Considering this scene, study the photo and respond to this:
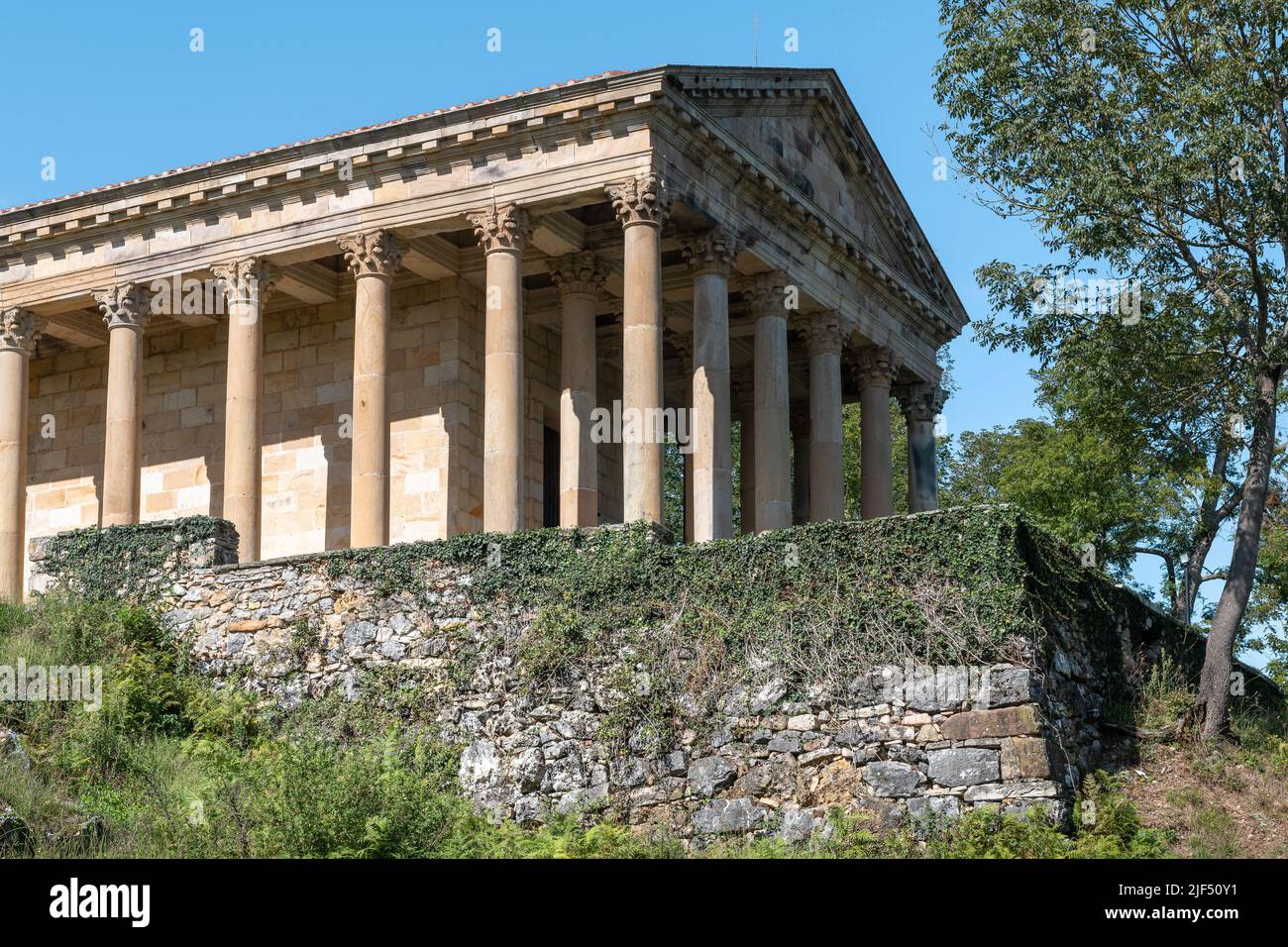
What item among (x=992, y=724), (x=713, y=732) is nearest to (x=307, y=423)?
(x=713, y=732)

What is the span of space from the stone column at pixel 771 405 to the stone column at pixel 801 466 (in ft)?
24.8

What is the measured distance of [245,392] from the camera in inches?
1320

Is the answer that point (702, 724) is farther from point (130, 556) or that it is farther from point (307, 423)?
point (307, 423)

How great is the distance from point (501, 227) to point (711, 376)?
4519 millimetres

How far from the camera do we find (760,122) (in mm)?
34625

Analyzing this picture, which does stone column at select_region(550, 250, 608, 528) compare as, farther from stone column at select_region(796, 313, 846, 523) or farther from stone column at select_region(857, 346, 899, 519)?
stone column at select_region(857, 346, 899, 519)

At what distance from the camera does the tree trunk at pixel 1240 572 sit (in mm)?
25094

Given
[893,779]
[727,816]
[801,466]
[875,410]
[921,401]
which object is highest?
[921,401]

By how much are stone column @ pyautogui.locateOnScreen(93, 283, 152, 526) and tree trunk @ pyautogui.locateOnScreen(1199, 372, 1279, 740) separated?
64.2 ft

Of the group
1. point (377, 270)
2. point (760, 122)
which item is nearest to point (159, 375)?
point (377, 270)

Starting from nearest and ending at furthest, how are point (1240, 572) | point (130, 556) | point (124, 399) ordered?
point (1240, 572)
point (130, 556)
point (124, 399)

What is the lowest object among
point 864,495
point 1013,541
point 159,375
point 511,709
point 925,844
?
point 925,844
